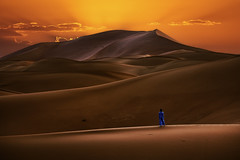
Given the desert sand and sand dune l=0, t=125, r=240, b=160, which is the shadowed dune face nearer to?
the desert sand

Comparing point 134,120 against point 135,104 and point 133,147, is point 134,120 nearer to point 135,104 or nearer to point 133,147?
point 135,104

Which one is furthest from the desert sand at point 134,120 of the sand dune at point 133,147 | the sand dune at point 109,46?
the sand dune at point 109,46

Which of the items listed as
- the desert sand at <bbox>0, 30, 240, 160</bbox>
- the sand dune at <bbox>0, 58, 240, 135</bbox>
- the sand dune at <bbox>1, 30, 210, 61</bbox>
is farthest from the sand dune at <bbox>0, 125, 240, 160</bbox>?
the sand dune at <bbox>1, 30, 210, 61</bbox>

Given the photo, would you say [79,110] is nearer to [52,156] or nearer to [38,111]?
[38,111]

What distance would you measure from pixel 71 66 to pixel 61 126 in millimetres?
42314

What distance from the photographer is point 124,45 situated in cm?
13312

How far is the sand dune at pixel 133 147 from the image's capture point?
197 inches

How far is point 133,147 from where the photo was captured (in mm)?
5590

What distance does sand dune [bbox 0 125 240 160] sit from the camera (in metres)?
5.01

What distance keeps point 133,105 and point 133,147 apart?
9.16 metres

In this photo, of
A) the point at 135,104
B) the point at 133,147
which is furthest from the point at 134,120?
the point at 133,147

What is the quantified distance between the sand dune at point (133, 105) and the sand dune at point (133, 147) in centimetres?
440

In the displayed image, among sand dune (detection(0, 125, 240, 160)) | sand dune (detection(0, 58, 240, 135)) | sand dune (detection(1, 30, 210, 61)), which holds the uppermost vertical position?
sand dune (detection(1, 30, 210, 61))

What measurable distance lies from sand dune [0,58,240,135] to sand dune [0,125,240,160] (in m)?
4.40
